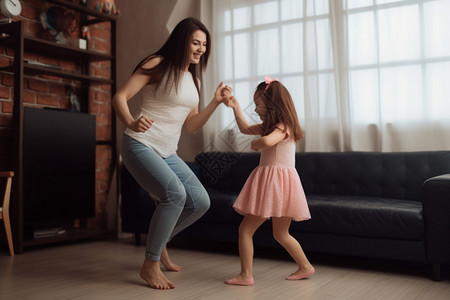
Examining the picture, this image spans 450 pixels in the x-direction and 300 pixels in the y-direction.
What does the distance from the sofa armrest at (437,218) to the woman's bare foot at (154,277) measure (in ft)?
4.30

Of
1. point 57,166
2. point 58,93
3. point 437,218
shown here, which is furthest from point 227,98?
point 58,93

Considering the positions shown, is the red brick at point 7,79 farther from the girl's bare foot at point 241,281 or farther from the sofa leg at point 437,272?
the sofa leg at point 437,272

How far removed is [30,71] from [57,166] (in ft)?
2.54

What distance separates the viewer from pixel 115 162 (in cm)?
405

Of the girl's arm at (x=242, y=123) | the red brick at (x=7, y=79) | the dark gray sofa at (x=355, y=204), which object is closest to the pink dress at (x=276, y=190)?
the girl's arm at (x=242, y=123)

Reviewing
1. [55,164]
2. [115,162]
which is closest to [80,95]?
[115,162]

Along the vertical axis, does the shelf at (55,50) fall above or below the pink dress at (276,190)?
above

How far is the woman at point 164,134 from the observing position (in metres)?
2.17

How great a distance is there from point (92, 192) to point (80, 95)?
0.99 m

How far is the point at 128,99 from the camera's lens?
87.0 inches

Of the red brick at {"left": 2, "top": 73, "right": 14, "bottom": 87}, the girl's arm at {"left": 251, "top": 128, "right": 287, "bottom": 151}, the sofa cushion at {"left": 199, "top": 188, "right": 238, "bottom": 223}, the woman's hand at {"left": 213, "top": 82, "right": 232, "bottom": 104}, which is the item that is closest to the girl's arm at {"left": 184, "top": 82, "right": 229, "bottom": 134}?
the woman's hand at {"left": 213, "top": 82, "right": 232, "bottom": 104}

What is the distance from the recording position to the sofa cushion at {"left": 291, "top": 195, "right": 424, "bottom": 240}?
240 centimetres

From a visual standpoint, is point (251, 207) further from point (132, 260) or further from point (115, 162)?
point (115, 162)

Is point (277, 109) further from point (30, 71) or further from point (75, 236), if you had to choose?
point (30, 71)
